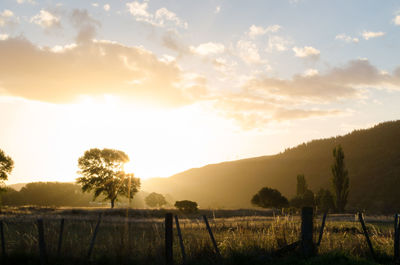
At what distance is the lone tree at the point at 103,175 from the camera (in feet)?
220

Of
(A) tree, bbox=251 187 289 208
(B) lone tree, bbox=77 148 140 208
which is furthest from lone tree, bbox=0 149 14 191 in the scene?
(A) tree, bbox=251 187 289 208

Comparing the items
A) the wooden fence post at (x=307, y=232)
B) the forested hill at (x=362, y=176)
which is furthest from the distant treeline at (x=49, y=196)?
the wooden fence post at (x=307, y=232)

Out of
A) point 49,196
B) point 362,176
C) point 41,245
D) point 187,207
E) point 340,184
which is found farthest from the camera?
point 362,176

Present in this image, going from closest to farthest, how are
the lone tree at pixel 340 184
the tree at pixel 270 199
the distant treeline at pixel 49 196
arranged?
1. the lone tree at pixel 340 184
2. the tree at pixel 270 199
3. the distant treeline at pixel 49 196

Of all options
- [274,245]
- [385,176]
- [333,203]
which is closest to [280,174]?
[385,176]

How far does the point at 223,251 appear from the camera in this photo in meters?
12.1

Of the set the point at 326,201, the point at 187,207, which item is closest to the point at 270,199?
the point at 326,201

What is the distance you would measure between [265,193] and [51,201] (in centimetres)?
5628

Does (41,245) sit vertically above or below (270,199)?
above

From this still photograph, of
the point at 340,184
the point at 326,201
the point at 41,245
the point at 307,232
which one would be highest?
the point at 340,184

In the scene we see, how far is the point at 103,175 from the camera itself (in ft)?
221

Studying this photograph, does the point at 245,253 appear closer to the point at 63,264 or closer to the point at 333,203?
the point at 63,264

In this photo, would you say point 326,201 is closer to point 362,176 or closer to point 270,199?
point 270,199

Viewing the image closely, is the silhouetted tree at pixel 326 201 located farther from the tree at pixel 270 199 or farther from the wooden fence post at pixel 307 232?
the wooden fence post at pixel 307 232
